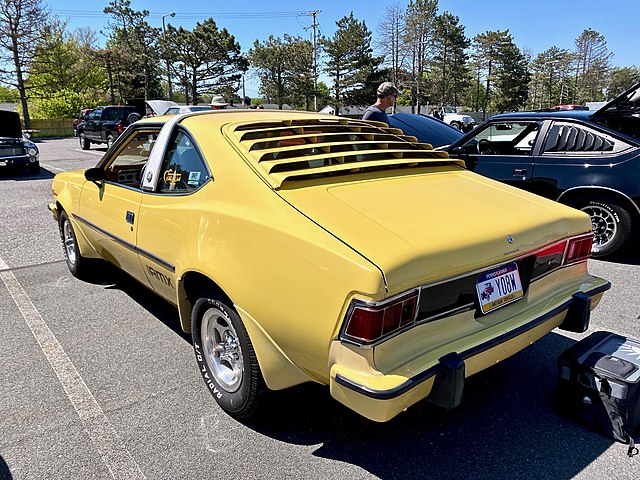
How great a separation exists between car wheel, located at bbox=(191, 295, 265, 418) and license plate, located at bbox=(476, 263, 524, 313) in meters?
Result: 1.12

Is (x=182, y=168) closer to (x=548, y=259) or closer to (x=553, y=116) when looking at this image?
(x=548, y=259)

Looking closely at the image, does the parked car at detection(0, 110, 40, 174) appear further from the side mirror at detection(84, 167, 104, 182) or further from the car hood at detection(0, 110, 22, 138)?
the side mirror at detection(84, 167, 104, 182)

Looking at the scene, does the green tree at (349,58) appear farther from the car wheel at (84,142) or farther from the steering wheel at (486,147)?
the steering wheel at (486,147)

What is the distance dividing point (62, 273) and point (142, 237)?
248 centimetres

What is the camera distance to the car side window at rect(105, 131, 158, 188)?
3801mm

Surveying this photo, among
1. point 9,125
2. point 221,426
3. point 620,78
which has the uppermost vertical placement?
point 620,78

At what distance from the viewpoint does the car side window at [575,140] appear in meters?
5.37

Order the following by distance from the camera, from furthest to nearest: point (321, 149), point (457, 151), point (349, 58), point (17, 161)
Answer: point (349, 58) → point (17, 161) → point (457, 151) → point (321, 149)

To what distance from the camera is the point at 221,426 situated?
8.34ft

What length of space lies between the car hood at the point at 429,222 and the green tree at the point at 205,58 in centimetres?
5299

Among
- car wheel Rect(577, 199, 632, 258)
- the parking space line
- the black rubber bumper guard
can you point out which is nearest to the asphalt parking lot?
the parking space line

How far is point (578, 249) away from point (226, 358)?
208cm

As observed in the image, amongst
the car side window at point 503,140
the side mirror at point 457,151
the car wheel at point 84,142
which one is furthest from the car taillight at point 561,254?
the car wheel at point 84,142

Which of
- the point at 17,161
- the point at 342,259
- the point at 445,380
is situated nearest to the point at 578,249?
the point at 445,380
